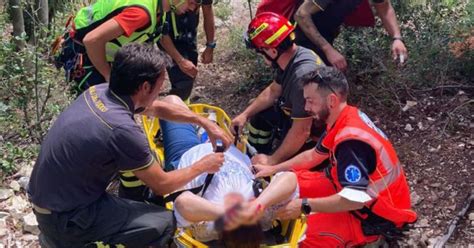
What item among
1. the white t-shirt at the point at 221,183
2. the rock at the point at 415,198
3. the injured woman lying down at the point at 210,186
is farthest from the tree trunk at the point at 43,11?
the rock at the point at 415,198

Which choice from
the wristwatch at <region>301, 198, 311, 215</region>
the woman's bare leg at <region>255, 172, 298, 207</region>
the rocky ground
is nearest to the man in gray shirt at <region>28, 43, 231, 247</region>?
the woman's bare leg at <region>255, 172, 298, 207</region>

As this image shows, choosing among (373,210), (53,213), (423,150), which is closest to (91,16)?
(53,213)

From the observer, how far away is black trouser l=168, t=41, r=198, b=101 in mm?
5001

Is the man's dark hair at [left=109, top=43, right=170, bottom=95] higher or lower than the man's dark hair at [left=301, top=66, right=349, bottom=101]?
higher

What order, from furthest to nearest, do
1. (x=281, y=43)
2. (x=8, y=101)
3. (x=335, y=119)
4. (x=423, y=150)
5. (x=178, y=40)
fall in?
(x=8, y=101)
(x=178, y=40)
(x=423, y=150)
(x=281, y=43)
(x=335, y=119)

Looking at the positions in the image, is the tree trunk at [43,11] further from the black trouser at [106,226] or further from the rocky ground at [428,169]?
the black trouser at [106,226]

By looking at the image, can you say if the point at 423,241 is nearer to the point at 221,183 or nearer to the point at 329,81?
the point at 329,81

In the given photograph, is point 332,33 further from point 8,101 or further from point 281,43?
point 8,101

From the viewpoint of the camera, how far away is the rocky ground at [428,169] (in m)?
3.99

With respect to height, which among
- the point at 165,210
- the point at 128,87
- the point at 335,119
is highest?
the point at 128,87

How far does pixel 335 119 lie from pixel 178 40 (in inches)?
75.2

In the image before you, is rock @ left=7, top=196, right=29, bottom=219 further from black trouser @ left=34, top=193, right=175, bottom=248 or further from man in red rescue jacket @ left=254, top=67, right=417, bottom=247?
man in red rescue jacket @ left=254, top=67, right=417, bottom=247

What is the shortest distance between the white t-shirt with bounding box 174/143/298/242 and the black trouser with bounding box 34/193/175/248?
14cm

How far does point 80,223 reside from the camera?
3.34 metres
